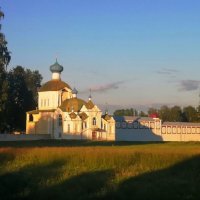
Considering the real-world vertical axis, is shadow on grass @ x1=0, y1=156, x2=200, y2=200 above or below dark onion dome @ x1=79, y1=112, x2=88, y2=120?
below

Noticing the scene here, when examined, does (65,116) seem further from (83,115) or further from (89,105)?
(89,105)

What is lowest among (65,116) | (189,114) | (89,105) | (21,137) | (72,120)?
(21,137)

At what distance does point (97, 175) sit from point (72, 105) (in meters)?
69.7

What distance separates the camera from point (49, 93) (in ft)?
316

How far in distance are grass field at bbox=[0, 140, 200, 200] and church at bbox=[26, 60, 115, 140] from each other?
56.5m

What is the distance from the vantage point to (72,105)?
92.1 m

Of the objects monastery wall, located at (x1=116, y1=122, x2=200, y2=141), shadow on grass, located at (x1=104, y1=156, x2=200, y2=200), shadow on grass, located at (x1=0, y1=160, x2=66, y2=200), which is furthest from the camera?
monastery wall, located at (x1=116, y1=122, x2=200, y2=141)

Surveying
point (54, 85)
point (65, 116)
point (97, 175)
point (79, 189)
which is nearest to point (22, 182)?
point (79, 189)

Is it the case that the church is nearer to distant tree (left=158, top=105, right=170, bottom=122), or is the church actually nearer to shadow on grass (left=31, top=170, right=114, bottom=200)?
distant tree (left=158, top=105, right=170, bottom=122)

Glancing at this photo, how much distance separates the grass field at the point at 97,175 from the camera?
18031 millimetres

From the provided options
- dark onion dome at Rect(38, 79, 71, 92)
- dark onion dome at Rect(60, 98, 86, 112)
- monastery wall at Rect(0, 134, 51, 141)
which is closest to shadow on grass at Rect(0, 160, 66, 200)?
monastery wall at Rect(0, 134, 51, 141)

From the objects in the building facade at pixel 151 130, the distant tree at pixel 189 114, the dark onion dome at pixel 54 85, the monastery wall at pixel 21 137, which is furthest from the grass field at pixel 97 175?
the distant tree at pixel 189 114

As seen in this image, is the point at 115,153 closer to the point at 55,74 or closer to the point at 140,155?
the point at 140,155

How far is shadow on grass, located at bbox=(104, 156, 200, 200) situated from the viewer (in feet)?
58.3
